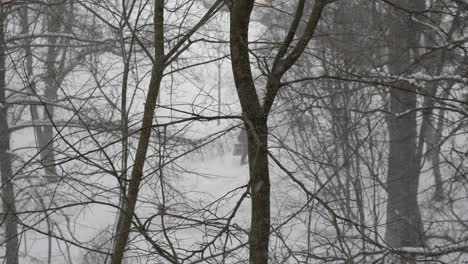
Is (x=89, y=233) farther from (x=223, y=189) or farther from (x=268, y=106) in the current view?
(x=268, y=106)

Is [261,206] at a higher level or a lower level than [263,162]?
lower

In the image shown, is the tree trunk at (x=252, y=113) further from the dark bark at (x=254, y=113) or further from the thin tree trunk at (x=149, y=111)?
the thin tree trunk at (x=149, y=111)

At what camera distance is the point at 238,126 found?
8.91 feet

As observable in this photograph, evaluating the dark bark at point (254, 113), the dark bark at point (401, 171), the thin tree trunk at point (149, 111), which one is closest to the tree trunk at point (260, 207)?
the dark bark at point (254, 113)

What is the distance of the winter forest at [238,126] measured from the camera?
2.59m

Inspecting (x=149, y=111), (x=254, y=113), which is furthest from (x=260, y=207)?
(x=149, y=111)

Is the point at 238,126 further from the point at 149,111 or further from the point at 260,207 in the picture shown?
the point at 149,111

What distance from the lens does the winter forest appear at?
2594mm

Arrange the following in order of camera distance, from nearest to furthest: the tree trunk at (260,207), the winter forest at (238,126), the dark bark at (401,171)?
the tree trunk at (260,207)
the winter forest at (238,126)
the dark bark at (401,171)

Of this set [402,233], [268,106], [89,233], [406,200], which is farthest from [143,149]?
[89,233]

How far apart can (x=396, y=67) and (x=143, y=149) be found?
834 centimetres

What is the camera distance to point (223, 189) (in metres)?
19.5

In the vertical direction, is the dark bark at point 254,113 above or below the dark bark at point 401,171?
below

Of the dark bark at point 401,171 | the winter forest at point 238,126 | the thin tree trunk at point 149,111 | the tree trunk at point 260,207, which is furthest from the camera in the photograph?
the dark bark at point 401,171
